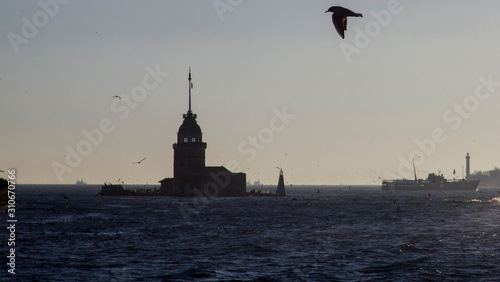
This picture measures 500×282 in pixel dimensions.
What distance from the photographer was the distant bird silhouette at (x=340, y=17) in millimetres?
16562

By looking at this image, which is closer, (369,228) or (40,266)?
(40,266)

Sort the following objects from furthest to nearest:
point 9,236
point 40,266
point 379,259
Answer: point 9,236 → point 379,259 → point 40,266

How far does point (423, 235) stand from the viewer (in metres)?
62.0

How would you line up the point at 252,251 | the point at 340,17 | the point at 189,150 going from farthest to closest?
the point at 189,150 → the point at 252,251 → the point at 340,17

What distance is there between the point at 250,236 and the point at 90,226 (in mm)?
19801

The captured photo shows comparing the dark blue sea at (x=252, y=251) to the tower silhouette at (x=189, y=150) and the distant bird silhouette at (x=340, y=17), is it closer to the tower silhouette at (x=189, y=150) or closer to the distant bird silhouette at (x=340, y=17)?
the distant bird silhouette at (x=340, y=17)

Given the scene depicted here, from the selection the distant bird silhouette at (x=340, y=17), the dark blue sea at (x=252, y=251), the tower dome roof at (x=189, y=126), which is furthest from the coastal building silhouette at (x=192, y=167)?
the distant bird silhouette at (x=340, y=17)

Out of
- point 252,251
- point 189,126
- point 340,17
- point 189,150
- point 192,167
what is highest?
point 189,126

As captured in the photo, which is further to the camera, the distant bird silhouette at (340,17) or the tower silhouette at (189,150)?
the tower silhouette at (189,150)

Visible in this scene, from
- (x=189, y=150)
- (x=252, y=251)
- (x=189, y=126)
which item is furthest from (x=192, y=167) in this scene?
(x=252, y=251)

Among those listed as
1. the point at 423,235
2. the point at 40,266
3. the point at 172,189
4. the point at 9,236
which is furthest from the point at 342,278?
the point at 172,189

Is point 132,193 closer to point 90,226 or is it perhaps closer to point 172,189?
point 172,189

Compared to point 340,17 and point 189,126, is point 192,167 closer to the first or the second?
point 189,126

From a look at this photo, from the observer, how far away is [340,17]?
1688cm
